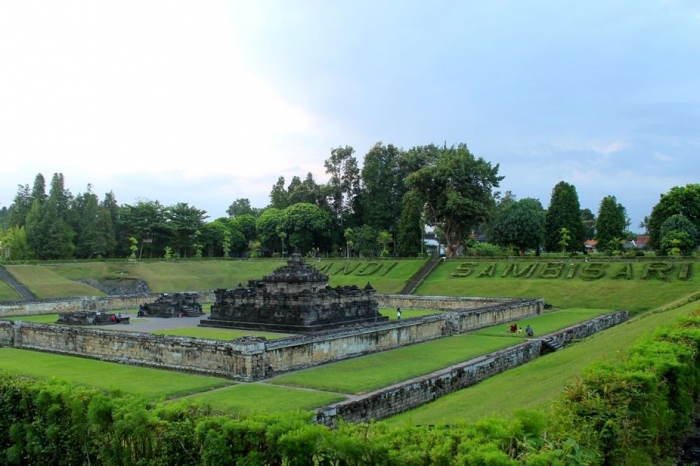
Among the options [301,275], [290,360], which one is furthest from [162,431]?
[301,275]

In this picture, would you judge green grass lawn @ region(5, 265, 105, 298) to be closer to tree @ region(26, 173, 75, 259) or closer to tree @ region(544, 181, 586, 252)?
tree @ region(26, 173, 75, 259)

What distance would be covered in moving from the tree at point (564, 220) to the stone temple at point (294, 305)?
1393 inches

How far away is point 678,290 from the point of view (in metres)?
32.8

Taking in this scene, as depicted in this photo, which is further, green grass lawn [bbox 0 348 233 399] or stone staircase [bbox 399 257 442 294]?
stone staircase [bbox 399 257 442 294]

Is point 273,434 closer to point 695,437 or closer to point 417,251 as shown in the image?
point 695,437

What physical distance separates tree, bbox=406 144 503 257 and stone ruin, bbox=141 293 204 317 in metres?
23.3

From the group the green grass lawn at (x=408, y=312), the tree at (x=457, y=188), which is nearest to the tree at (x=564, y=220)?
the tree at (x=457, y=188)

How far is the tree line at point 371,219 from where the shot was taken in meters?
49.0

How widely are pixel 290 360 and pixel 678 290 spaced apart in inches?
1047

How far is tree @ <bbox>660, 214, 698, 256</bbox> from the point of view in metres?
44.6

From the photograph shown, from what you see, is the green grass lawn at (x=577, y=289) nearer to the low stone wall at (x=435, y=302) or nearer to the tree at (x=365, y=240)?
the low stone wall at (x=435, y=302)

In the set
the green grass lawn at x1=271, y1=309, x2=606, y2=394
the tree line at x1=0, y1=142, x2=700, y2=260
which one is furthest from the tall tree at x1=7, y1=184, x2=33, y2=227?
the green grass lawn at x1=271, y1=309, x2=606, y2=394

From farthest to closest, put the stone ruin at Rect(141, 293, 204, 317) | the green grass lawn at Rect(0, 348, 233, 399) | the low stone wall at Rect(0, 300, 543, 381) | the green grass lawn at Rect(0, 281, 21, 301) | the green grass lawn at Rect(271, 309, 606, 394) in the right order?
the green grass lawn at Rect(0, 281, 21, 301) → the stone ruin at Rect(141, 293, 204, 317) → the low stone wall at Rect(0, 300, 543, 381) → the green grass lawn at Rect(271, 309, 606, 394) → the green grass lawn at Rect(0, 348, 233, 399)

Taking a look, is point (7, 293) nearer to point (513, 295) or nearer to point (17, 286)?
point (17, 286)
